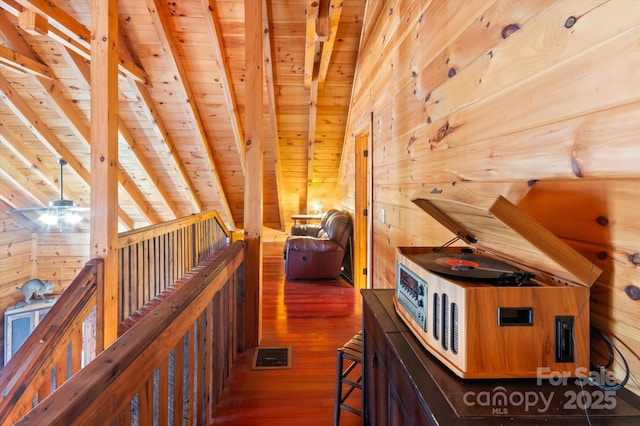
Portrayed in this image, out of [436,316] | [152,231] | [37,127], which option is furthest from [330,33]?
[37,127]

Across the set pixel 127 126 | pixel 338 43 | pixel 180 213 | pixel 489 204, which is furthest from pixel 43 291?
pixel 489 204

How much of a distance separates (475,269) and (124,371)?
3.20 feet

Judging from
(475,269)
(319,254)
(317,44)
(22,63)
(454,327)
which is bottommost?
(319,254)

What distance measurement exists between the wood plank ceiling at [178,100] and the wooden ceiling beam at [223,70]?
0.02m

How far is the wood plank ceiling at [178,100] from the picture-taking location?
127 inches

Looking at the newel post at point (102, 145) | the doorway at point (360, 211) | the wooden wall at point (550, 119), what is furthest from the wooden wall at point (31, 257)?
the wooden wall at point (550, 119)

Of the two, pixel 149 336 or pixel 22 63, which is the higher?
pixel 22 63

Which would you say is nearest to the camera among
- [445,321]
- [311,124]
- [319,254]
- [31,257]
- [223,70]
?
[445,321]

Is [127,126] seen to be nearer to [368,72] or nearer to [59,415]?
[368,72]

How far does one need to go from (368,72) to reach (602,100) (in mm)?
2932

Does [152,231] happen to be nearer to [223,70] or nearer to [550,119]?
[223,70]

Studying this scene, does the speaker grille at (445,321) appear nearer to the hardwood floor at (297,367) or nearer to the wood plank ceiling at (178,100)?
the hardwood floor at (297,367)

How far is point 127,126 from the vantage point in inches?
180

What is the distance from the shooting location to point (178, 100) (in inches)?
166
